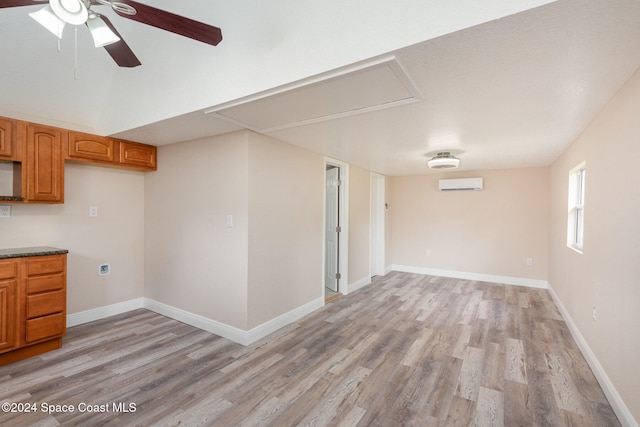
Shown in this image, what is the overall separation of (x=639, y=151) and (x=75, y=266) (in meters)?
4.93

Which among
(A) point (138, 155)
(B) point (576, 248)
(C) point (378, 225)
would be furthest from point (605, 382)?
(A) point (138, 155)

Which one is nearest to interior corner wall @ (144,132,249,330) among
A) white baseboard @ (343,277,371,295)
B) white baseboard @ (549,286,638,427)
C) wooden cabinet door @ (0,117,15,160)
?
wooden cabinet door @ (0,117,15,160)

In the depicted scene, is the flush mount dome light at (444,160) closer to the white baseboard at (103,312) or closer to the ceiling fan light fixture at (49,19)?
the ceiling fan light fixture at (49,19)

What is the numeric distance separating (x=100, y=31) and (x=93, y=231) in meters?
2.67

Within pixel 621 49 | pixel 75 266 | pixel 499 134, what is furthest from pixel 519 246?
pixel 75 266

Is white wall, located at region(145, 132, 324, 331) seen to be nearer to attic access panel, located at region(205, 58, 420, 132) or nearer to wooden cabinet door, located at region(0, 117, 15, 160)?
attic access panel, located at region(205, 58, 420, 132)

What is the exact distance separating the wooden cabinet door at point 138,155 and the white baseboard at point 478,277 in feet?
16.2

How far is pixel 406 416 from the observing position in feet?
6.12

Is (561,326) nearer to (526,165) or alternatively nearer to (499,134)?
(499,134)

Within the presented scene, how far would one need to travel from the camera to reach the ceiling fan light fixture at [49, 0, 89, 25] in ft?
4.23

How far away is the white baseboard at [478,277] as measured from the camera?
16.4ft

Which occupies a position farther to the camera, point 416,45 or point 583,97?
point 583,97

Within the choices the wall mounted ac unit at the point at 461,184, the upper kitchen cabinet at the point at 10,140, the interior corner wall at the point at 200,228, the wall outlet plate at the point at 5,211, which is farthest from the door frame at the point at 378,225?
the wall outlet plate at the point at 5,211

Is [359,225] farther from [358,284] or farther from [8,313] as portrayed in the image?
[8,313]
